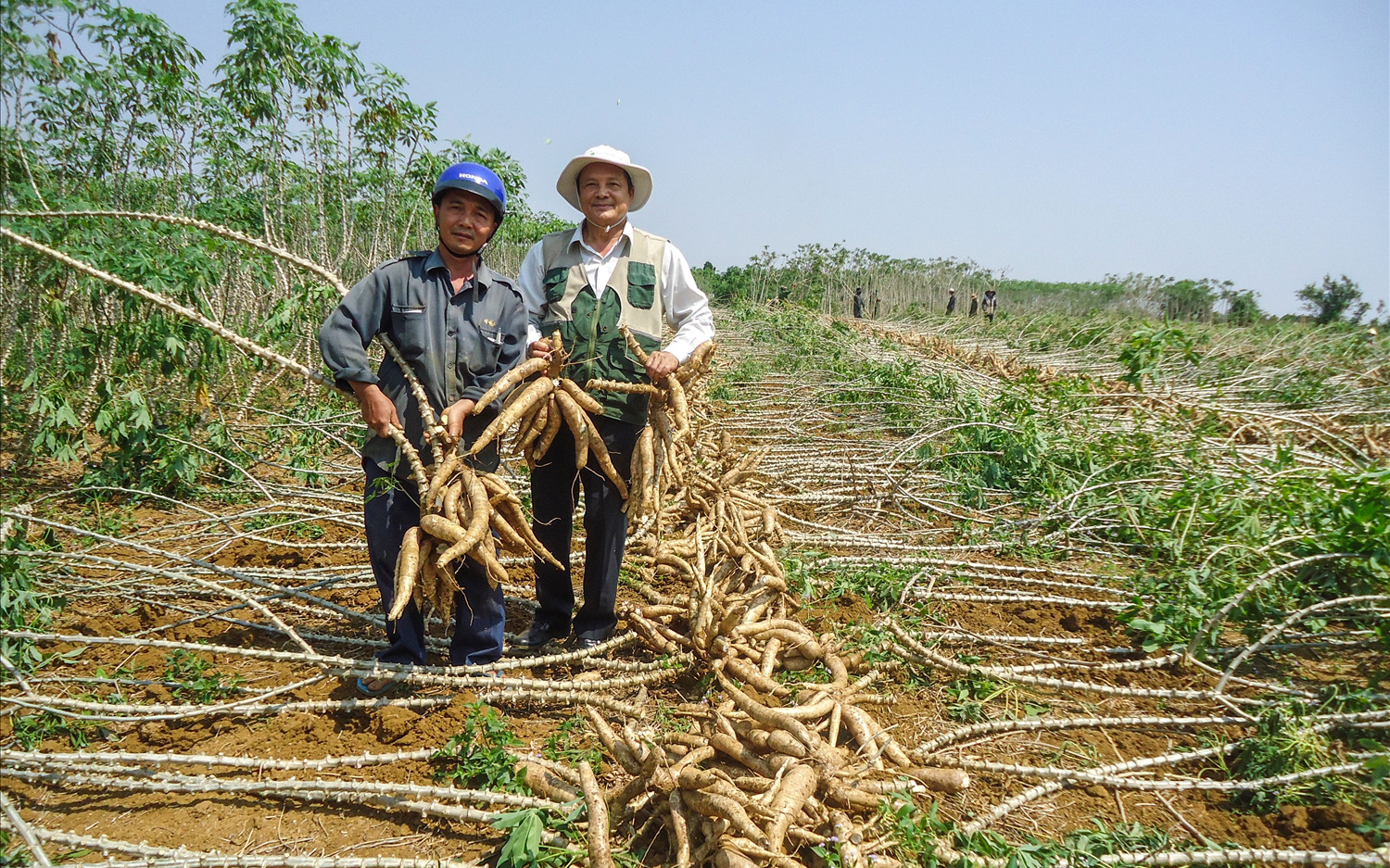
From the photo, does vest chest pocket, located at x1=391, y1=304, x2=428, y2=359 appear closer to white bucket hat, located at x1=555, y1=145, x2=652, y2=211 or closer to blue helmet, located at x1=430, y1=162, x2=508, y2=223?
blue helmet, located at x1=430, y1=162, x2=508, y2=223

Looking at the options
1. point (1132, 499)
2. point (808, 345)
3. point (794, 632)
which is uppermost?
point (808, 345)

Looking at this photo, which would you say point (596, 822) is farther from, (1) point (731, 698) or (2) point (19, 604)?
(2) point (19, 604)

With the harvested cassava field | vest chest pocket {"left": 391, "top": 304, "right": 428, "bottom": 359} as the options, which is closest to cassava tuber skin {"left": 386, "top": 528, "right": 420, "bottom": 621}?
the harvested cassava field

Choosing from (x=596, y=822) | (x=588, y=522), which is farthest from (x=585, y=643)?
(x=596, y=822)

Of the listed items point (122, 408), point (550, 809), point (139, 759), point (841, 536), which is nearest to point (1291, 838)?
point (550, 809)

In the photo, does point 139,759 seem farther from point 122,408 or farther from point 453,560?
point 122,408

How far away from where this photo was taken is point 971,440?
5.38m

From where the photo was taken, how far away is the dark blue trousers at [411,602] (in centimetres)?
224

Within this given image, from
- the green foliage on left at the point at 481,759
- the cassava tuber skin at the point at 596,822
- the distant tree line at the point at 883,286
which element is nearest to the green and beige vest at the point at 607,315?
the green foliage on left at the point at 481,759

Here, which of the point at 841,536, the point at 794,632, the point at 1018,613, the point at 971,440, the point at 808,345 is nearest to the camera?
the point at 794,632

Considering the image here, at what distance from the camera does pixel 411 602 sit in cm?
227

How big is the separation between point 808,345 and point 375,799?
1052 cm

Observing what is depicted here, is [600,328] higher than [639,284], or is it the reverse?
[639,284]

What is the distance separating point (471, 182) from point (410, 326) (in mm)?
480
